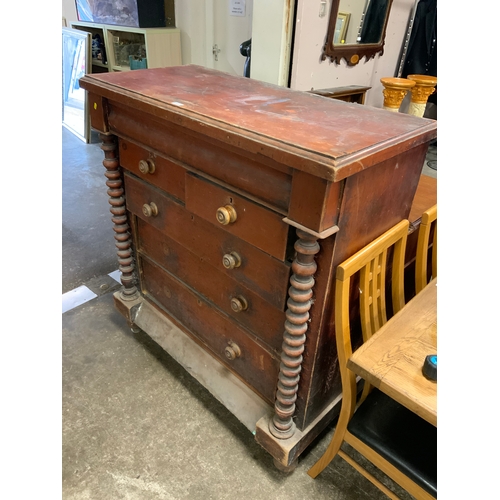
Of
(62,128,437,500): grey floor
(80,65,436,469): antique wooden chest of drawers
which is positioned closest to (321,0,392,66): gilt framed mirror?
(80,65,436,469): antique wooden chest of drawers

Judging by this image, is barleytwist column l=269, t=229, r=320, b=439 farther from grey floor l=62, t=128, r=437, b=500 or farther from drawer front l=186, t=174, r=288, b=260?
grey floor l=62, t=128, r=437, b=500

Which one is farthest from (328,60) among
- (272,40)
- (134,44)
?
(134,44)

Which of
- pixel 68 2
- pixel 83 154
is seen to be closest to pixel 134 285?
pixel 83 154

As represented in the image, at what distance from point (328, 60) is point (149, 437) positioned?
2.09 meters

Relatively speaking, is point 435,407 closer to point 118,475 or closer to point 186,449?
point 186,449

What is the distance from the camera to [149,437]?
1437 millimetres

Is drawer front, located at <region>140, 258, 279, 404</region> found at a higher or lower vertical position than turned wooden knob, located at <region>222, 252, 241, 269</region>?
lower

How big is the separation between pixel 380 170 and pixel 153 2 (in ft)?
10.6

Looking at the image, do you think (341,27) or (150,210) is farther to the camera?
(341,27)

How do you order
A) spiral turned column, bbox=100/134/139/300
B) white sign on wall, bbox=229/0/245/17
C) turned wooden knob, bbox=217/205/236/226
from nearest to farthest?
1. turned wooden knob, bbox=217/205/236/226
2. spiral turned column, bbox=100/134/139/300
3. white sign on wall, bbox=229/0/245/17

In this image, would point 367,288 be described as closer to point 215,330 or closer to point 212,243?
point 212,243

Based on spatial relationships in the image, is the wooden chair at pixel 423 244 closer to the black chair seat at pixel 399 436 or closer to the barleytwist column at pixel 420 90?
the black chair seat at pixel 399 436

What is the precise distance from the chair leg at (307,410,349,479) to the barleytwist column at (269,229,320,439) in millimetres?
128

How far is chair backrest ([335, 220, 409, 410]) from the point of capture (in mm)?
961
